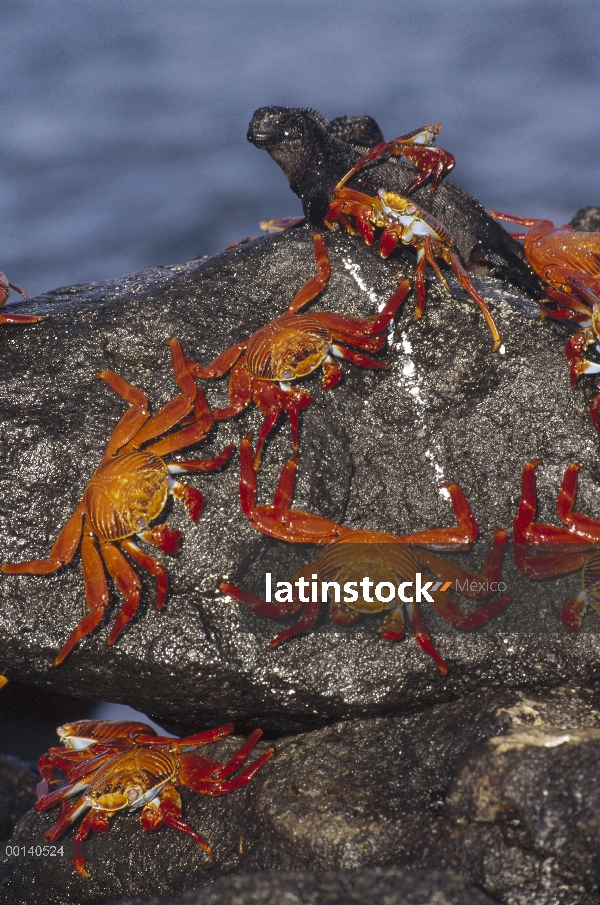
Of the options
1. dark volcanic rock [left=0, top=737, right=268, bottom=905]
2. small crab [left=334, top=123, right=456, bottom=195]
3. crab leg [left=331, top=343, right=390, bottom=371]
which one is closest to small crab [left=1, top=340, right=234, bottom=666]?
crab leg [left=331, top=343, right=390, bottom=371]

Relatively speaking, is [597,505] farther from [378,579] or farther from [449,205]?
[449,205]

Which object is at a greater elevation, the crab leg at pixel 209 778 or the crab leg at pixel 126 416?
the crab leg at pixel 126 416

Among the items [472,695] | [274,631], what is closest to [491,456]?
[472,695]

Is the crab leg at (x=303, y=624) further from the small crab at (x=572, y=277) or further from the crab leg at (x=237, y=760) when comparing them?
the small crab at (x=572, y=277)

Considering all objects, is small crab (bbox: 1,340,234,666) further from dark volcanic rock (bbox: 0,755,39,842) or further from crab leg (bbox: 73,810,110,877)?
dark volcanic rock (bbox: 0,755,39,842)

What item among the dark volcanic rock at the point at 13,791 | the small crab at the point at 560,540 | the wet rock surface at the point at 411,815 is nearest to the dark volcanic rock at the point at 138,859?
the wet rock surface at the point at 411,815

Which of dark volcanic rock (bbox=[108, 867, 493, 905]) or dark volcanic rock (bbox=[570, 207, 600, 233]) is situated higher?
dark volcanic rock (bbox=[570, 207, 600, 233])
